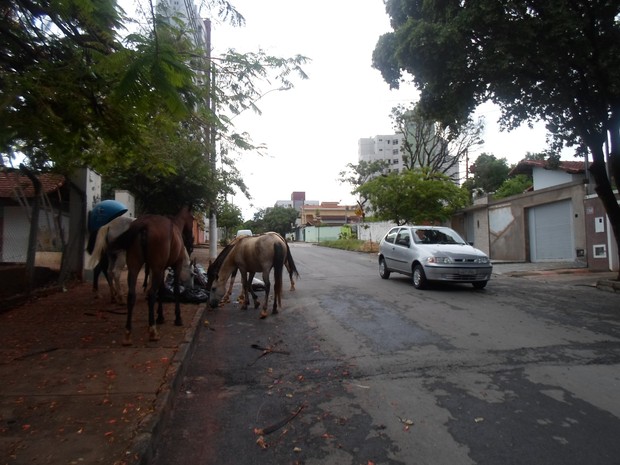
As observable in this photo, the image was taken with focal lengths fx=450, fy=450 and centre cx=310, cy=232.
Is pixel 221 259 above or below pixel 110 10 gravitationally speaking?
below

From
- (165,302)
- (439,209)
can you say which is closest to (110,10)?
(165,302)

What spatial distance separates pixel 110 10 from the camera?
475cm

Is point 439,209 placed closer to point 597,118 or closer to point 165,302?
point 597,118

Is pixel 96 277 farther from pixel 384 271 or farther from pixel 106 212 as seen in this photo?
pixel 384 271

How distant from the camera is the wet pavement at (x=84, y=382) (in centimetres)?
308

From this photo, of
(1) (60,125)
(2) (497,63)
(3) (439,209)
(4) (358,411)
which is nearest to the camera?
(4) (358,411)

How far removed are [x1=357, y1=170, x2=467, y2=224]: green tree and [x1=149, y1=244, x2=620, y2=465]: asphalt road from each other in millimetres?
15403

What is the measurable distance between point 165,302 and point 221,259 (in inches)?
56.6

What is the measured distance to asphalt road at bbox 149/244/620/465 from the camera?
331 centimetres

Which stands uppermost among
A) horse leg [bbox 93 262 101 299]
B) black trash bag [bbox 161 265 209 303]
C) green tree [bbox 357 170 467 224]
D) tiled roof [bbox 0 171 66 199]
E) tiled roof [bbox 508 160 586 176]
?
tiled roof [bbox 508 160 586 176]

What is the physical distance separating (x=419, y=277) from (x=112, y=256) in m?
7.19

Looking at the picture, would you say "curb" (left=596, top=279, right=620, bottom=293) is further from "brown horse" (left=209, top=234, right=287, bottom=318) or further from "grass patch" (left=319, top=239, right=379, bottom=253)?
"grass patch" (left=319, top=239, right=379, bottom=253)

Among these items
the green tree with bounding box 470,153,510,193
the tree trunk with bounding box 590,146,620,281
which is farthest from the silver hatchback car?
the green tree with bounding box 470,153,510,193

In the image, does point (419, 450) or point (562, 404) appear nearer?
point (419, 450)
